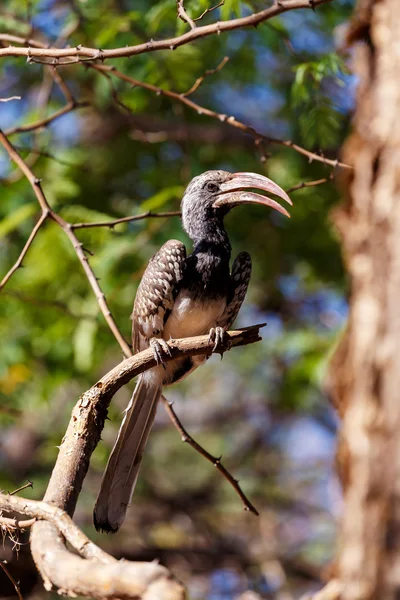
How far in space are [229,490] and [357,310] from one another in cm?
602

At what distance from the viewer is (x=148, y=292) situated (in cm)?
354

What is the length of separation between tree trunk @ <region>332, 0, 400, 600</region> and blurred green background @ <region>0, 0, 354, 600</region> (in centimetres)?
180

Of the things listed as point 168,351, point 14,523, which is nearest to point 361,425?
point 14,523

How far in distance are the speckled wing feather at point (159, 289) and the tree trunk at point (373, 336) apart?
5.28 ft

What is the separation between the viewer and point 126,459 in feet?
10.6

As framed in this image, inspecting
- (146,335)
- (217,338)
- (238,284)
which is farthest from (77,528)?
(238,284)

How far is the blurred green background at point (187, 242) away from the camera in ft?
16.2

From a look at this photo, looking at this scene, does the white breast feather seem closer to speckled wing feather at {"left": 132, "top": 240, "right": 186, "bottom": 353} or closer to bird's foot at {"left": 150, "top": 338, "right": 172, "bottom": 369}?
speckled wing feather at {"left": 132, "top": 240, "right": 186, "bottom": 353}

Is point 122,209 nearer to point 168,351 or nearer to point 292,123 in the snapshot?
point 292,123

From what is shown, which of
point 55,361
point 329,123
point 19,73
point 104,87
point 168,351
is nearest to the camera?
point 168,351

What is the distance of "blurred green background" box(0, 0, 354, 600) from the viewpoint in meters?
4.93

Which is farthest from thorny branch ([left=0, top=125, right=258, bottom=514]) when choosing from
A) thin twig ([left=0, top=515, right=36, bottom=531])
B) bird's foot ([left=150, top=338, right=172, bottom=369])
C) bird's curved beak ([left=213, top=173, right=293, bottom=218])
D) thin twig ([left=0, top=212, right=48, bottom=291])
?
thin twig ([left=0, top=515, right=36, bottom=531])

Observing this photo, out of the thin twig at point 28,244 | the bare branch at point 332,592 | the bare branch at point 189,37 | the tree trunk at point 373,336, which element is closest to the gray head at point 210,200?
the thin twig at point 28,244

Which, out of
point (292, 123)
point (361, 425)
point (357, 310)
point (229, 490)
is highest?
point (292, 123)
